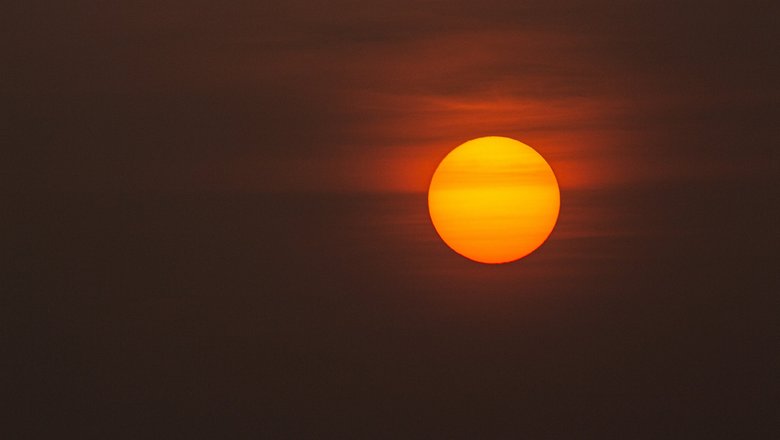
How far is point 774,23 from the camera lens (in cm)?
198

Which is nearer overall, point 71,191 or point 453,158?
point 453,158

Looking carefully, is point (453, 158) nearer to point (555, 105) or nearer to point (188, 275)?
point (555, 105)

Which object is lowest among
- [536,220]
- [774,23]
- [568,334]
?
[568,334]

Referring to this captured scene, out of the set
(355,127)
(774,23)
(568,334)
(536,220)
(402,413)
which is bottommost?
(402,413)

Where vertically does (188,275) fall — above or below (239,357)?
above

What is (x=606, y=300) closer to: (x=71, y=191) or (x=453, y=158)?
(x=453, y=158)

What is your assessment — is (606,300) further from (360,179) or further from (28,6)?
(28,6)

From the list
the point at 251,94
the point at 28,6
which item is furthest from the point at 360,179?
the point at 28,6

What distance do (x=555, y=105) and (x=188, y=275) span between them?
95cm

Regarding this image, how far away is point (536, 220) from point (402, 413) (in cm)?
55

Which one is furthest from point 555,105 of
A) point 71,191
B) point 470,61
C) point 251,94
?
point 71,191

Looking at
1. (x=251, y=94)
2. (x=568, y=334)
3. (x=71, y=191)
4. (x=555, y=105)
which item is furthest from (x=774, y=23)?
(x=71, y=191)

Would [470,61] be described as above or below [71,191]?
above

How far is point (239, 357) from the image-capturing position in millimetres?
2090
